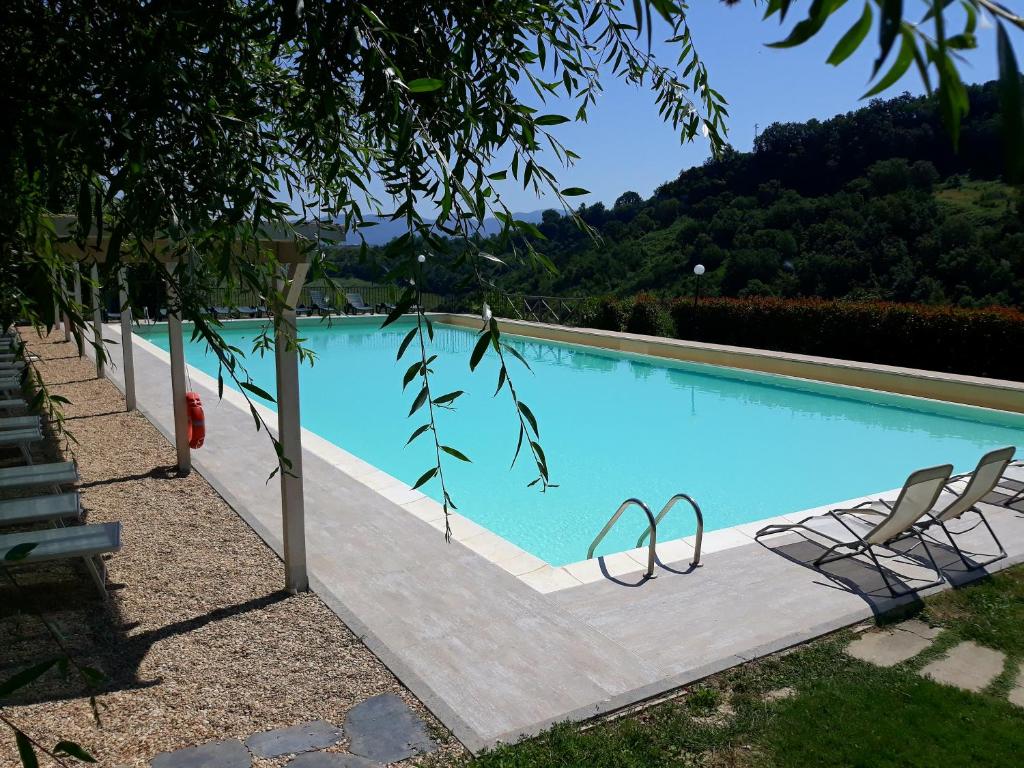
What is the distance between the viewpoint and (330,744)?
3.28m

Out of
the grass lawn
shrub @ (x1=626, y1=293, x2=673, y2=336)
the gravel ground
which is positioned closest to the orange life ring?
the gravel ground

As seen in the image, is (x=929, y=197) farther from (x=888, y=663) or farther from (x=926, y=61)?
(x=926, y=61)

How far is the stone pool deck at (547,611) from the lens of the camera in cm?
373

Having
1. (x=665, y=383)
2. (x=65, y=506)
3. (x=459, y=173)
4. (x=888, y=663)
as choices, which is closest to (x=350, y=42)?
(x=459, y=173)

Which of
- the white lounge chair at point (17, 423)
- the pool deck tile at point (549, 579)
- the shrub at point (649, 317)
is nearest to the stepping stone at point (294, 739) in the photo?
the pool deck tile at point (549, 579)

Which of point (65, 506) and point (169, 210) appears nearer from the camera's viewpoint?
point (169, 210)

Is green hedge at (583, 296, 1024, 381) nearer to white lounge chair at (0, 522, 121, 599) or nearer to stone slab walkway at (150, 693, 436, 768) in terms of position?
stone slab walkway at (150, 693, 436, 768)

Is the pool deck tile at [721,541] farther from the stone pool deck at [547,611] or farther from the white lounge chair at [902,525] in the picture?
the white lounge chair at [902,525]

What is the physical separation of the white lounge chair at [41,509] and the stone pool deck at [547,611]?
129cm

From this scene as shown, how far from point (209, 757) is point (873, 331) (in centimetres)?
1524

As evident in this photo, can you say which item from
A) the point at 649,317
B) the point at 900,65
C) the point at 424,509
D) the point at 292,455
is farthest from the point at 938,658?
the point at 649,317

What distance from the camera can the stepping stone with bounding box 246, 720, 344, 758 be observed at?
3223mm

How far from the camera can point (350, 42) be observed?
111 centimetres

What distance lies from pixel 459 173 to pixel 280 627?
3745mm
